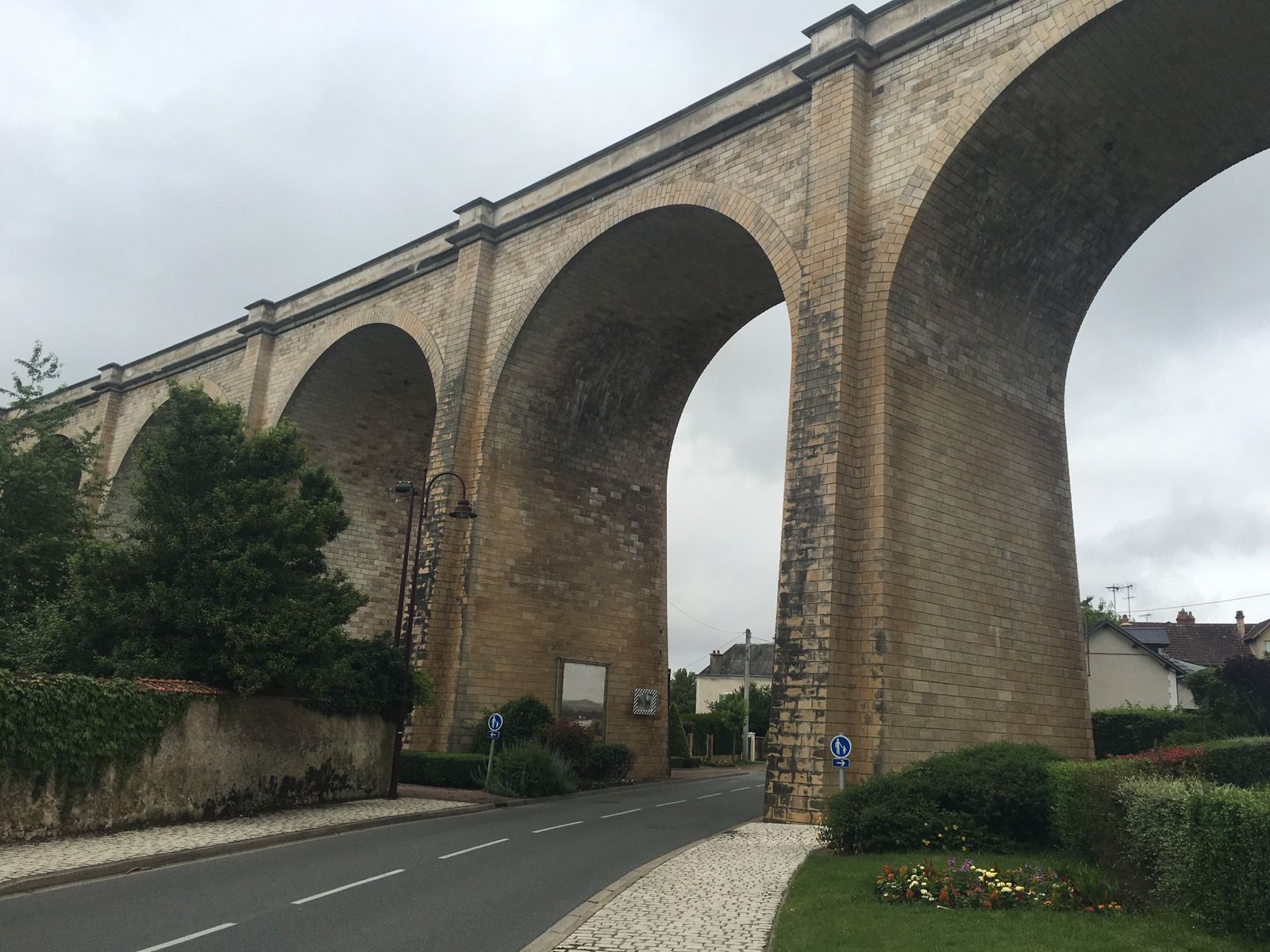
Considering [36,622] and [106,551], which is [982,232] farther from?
[36,622]

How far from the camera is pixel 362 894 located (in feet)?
29.9

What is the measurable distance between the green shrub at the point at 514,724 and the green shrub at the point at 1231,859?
1594 centimetres

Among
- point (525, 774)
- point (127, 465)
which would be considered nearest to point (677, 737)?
point (525, 774)

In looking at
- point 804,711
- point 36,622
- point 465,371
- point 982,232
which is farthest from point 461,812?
point 982,232

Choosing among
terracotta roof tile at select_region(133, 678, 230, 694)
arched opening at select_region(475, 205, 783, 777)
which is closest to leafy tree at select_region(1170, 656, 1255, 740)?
arched opening at select_region(475, 205, 783, 777)

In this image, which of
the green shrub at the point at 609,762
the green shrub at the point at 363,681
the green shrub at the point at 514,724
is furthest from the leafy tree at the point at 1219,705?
the green shrub at the point at 363,681

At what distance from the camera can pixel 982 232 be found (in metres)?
16.7

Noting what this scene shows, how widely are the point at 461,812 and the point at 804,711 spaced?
20.7 feet

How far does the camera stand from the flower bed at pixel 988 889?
7840mm

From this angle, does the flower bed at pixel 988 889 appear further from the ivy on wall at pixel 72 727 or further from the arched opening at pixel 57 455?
the arched opening at pixel 57 455

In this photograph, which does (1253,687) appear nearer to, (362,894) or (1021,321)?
(1021,321)

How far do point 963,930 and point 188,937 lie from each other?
5.52 m

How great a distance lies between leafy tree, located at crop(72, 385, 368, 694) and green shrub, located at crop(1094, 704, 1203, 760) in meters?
16.8

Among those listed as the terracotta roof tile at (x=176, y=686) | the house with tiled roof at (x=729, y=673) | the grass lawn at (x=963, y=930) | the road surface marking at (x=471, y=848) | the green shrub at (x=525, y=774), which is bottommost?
the road surface marking at (x=471, y=848)
